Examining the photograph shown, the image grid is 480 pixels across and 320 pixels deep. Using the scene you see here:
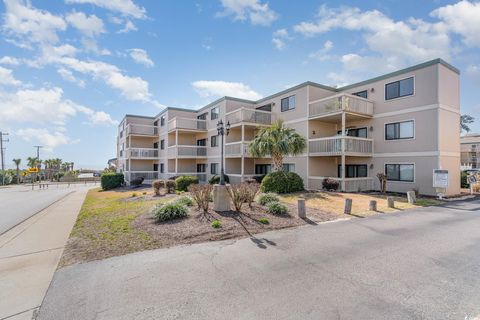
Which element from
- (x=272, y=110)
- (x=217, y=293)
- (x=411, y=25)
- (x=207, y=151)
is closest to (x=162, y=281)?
(x=217, y=293)

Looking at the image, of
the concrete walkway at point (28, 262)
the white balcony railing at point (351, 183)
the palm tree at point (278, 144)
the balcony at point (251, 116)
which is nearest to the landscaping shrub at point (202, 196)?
the concrete walkway at point (28, 262)

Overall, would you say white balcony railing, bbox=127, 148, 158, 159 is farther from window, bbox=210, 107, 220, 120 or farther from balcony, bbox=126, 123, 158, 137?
window, bbox=210, 107, 220, 120

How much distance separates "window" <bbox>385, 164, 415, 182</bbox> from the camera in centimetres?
1714

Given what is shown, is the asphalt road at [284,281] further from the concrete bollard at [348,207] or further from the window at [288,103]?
the window at [288,103]

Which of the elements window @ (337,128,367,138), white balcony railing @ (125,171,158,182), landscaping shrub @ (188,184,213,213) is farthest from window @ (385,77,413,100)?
white balcony railing @ (125,171,158,182)

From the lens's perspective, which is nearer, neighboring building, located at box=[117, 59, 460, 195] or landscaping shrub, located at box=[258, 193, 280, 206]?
landscaping shrub, located at box=[258, 193, 280, 206]

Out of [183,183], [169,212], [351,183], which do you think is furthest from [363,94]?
[169,212]

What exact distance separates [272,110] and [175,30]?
13303mm

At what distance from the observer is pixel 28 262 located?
6.05 meters

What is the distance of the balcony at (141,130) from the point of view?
1286 inches

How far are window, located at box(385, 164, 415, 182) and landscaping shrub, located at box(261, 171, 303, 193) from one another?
698 cm

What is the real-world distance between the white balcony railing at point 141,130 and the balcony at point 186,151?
6770mm

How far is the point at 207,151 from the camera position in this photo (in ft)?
94.4

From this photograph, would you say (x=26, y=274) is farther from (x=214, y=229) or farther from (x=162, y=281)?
(x=214, y=229)
